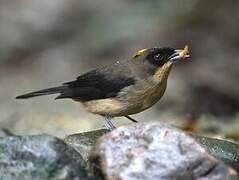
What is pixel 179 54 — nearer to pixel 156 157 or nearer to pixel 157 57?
pixel 157 57

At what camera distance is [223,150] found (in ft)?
21.4

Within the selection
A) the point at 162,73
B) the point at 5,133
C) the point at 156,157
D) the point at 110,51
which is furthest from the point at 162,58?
the point at 110,51

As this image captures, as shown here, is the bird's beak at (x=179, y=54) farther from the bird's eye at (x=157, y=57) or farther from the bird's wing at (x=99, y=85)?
the bird's wing at (x=99, y=85)

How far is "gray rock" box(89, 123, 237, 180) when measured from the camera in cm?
514

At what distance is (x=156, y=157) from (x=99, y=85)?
2.31 meters

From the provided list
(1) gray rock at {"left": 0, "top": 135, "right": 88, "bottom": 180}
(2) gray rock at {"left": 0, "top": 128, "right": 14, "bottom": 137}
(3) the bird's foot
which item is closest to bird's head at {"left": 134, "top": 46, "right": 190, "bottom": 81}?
(3) the bird's foot

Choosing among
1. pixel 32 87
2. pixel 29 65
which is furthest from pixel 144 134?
pixel 29 65

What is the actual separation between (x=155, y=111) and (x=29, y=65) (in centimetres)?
400

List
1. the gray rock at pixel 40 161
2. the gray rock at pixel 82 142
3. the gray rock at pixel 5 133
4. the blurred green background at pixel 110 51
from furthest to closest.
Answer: the blurred green background at pixel 110 51 < the gray rock at pixel 5 133 < the gray rock at pixel 82 142 < the gray rock at pixel 40 161

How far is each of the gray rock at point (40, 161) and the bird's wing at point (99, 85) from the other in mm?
1894

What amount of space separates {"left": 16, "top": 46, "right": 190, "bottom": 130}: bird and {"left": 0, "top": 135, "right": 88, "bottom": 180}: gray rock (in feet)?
5.74

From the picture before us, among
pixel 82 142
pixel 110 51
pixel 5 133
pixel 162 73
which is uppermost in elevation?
pixel 162 73

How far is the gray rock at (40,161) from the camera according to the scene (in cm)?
541

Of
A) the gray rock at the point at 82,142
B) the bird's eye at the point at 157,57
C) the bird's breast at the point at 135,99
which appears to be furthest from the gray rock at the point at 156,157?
the bird's eye at the point at 157,57
